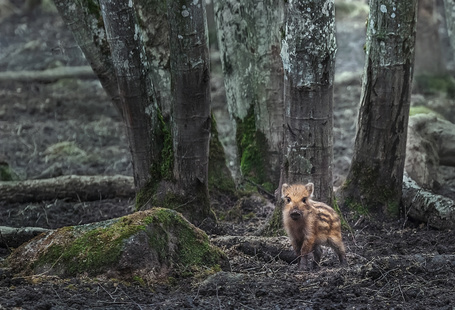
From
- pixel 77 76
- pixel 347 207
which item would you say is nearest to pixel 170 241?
pixel 347 207

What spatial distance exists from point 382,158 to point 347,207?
736 millimetres

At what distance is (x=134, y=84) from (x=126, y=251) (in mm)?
2351

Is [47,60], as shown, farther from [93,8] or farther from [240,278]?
[240,278]

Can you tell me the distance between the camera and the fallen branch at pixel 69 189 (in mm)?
9797

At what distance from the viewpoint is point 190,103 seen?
737 centimetres

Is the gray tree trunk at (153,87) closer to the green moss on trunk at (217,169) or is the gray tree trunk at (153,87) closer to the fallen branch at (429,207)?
the green moss on trunk at (217,169)

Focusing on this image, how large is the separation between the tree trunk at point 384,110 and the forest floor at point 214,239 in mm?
A: 376

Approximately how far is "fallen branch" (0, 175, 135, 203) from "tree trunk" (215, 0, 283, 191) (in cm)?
174

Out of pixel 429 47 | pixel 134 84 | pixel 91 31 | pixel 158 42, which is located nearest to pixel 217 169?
pixel 158 42

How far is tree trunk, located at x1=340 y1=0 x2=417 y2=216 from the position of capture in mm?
8047

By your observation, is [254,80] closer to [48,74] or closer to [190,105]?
[190,105]

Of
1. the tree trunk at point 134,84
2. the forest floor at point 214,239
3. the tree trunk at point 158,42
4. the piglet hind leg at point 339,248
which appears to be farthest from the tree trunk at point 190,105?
the piglet hind leg at point 339,248

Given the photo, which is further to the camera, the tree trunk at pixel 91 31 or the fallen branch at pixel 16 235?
the tree trunk at pixel 91 31

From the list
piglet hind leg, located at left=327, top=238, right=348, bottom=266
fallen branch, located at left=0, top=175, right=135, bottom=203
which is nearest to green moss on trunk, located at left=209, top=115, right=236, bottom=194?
fallen branch, located at left=0, top=175, right=135, bottom=203
